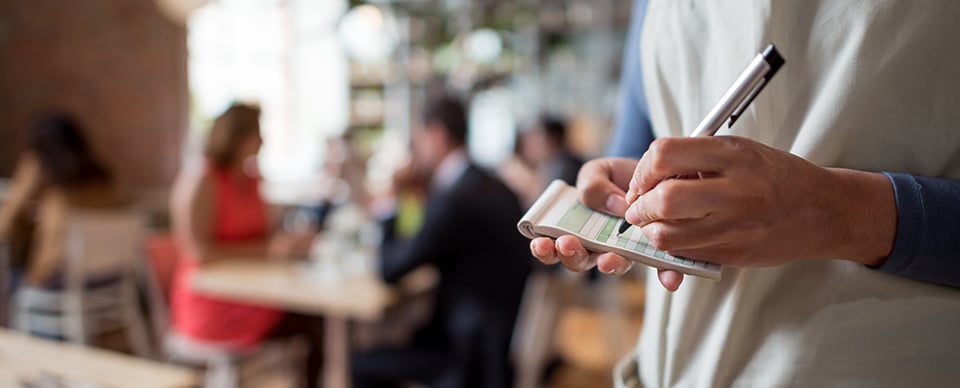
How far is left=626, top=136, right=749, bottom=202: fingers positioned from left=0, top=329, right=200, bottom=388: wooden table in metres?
1.03

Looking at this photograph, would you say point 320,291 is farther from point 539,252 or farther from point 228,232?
point 539,252

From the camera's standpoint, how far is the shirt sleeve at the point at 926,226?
547 mm

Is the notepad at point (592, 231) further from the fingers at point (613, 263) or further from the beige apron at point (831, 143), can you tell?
the beige apron at point (831, 143)

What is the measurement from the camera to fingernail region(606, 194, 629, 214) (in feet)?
2.25

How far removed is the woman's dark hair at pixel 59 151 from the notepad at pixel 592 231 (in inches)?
145

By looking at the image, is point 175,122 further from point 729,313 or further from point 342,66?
point 729,313

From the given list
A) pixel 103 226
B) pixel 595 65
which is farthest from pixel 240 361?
pixel 595 65

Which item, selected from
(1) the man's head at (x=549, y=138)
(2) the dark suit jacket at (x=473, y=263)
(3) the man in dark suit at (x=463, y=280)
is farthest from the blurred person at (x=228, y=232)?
(1) the man's head at (x=549, y=138)

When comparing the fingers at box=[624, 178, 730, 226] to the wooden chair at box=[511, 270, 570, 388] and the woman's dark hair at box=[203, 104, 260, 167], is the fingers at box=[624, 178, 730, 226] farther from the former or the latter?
the woman's dark hair at box=[203, 104, 260, 167]

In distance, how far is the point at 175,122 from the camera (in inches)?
244

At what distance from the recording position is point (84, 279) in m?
3.71

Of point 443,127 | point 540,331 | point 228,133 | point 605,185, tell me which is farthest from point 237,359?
point 605,185

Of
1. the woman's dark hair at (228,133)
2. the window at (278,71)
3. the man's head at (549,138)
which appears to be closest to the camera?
the woman's dark hair at (228,133)

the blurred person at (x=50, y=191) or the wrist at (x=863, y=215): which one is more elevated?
the wrist at (x=863, y=215)
